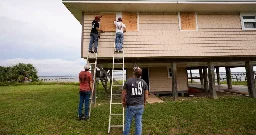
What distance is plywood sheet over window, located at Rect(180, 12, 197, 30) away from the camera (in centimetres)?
1401

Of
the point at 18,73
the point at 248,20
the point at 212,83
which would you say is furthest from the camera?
the point at 18,73

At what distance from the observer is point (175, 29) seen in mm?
13914

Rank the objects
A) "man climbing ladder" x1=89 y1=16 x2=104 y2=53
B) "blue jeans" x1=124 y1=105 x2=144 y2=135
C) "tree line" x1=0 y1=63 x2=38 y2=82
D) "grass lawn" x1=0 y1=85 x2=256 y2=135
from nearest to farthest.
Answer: "blue jeans" x1=124 y1=105 x2=144 y2=135 < "grass lawn" x1=0 y1=85 x2=256 y2=135 < "man climbing ladder" x1=89 y1=16 x2=104 y2=53 < "tree line" x1=0 y1=63 x2=38 y2=82

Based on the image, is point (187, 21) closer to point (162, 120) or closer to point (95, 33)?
point (95, 33)

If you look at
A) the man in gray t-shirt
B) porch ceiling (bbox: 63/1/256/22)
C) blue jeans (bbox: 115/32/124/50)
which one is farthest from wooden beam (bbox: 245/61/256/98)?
the man in gray t-shirt

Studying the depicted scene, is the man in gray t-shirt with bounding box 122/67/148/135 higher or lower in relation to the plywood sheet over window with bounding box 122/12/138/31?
lower

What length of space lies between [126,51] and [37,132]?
6776 millimetres

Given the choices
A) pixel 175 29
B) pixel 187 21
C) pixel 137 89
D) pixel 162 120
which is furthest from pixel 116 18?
pixel 137 89

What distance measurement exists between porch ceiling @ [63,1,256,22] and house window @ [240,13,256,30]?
1.53 ft

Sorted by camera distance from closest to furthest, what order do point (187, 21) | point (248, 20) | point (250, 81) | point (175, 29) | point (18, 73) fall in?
point (175, 29) → point (187, 21) → point (248, 20) → point (250, 81) → point (18, 73)

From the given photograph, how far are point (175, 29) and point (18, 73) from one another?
41556mm

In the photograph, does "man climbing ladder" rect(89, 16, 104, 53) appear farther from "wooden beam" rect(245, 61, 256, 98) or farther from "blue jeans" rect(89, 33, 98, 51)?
"wooden beam" rect(245, 61, 256, 98)

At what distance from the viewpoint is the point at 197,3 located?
12938 mm

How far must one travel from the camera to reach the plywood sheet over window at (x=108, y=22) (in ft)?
44.2
